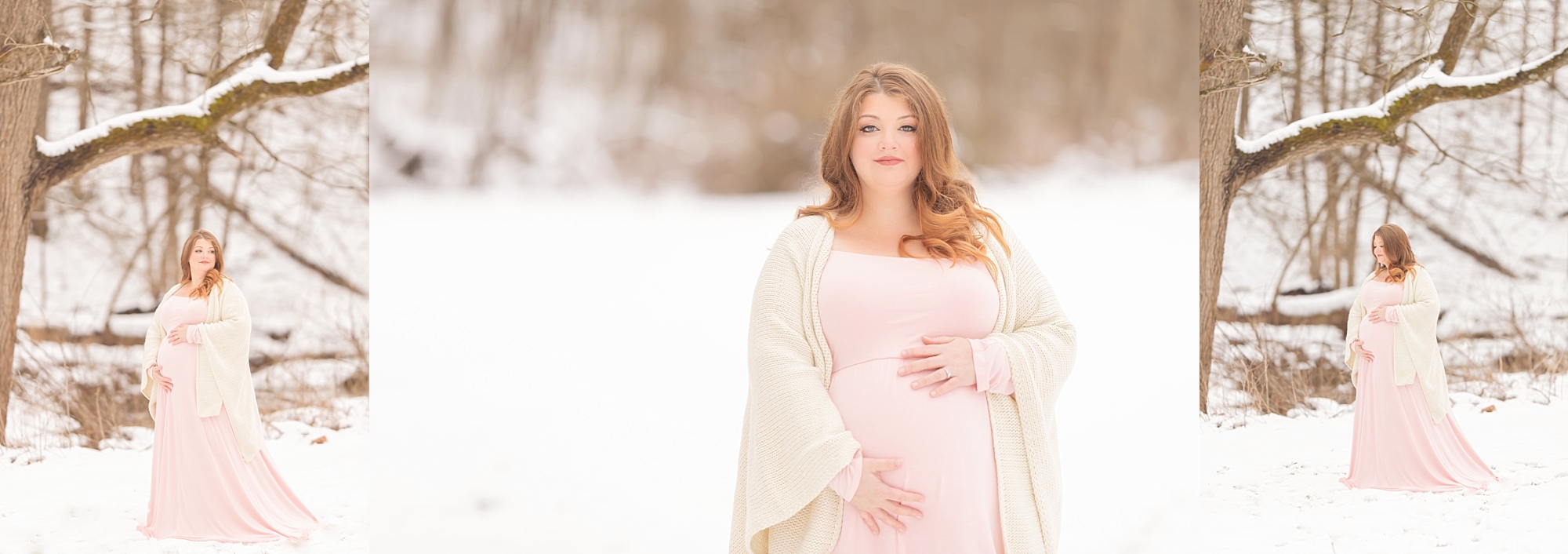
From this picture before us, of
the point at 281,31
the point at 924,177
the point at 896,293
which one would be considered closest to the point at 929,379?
the point at 896,293

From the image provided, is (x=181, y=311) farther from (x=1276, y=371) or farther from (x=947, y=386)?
(x=1276, y=371)

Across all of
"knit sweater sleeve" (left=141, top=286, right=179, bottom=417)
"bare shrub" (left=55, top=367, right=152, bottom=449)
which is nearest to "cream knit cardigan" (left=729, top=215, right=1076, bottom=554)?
"knit sweater sleeve" (left=141, top=286, right=179, bottom=417)

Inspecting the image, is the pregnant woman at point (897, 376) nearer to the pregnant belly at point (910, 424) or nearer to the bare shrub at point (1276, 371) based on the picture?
the pregnant belly at point (910, 424)

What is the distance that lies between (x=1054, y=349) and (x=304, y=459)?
2.72 meters

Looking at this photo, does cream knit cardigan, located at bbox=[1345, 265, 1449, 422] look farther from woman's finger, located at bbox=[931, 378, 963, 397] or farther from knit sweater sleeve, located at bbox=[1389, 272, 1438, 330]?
woman's finger, located at bbox=[931, 378, 963, 397]

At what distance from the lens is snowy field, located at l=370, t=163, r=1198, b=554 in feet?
13.2

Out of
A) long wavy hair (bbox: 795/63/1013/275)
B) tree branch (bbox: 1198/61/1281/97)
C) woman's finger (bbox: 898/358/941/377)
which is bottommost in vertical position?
woman's finger (bbox: 898/358/941/377)

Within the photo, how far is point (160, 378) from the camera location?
3199mm

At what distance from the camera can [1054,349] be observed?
1.89 metres

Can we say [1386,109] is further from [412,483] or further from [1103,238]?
[412,483]

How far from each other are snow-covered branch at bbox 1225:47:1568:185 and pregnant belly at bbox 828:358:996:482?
2403 mm

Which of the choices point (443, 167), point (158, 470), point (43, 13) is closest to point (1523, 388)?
point (443, 167)

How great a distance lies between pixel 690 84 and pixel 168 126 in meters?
1.82

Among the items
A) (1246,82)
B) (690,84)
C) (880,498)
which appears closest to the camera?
(880,498)
